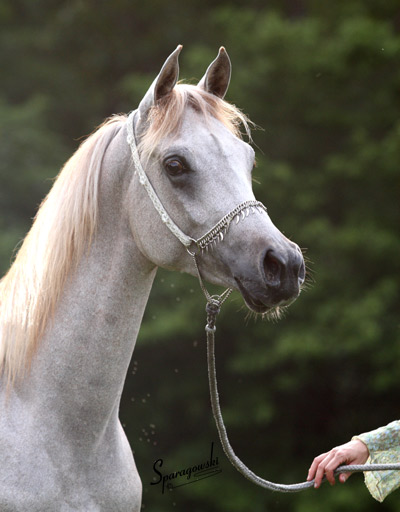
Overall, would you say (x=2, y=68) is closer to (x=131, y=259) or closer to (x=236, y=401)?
(x=236, y=401)

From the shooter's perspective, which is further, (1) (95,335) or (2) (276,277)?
(1) (95,335)

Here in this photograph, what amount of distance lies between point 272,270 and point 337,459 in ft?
2.27

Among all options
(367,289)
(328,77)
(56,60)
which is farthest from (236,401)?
(56,60)

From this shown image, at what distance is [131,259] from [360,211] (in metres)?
5.81

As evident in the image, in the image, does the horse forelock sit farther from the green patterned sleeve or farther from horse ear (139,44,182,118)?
the green patterned sleeve

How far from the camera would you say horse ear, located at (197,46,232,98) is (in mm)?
2250

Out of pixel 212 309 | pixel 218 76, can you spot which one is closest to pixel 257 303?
pixel 212 309

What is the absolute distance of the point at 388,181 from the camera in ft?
24.5

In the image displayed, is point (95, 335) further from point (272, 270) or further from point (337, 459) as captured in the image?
point (337, 459)

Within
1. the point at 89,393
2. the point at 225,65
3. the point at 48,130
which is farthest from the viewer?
the point at 48,130

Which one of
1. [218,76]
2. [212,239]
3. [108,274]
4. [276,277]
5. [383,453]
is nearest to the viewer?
[276,277]

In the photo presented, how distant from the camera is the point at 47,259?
2094mm

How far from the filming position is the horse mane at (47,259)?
2.06 metres

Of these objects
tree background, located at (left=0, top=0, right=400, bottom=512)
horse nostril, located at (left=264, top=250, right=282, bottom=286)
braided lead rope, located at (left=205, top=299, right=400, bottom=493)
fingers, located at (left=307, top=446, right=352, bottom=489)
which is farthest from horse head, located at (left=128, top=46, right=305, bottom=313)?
tree background, located at (left=0, top=0, right=400, bottom=512)
